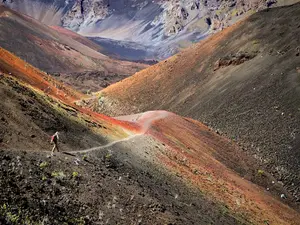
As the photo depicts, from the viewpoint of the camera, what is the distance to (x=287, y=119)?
3725cm

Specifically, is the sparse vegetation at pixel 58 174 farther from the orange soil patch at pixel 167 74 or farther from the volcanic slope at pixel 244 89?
the orange soil patch at pixel 167 74

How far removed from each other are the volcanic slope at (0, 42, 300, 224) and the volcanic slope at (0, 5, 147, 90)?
234 feet

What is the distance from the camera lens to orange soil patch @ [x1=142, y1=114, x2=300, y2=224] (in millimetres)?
23422

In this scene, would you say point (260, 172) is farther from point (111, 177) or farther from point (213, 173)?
point (111, 177)

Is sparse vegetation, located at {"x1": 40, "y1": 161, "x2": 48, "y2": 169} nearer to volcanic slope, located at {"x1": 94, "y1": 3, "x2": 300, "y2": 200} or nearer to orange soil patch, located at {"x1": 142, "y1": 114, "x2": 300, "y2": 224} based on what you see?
orange soil patch, located at {"x1": 142, "y1": 114, "x2": 300, "y2": 224}

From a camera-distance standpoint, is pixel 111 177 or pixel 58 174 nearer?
pixel 58 174

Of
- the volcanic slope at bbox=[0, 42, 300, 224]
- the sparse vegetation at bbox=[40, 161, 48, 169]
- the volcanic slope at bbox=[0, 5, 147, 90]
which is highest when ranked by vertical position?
the sparse vegetation at bbox=[40, 161, 48, 169]

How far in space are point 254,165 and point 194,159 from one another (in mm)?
7610

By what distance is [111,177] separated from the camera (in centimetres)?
1730

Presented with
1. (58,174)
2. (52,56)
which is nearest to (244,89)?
(58,174)

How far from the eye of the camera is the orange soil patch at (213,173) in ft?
76.8

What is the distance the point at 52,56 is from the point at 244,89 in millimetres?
96591

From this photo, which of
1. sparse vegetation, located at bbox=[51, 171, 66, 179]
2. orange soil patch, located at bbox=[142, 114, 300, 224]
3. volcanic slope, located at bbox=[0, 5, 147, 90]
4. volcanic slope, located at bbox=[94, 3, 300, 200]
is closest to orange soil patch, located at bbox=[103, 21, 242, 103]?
volcanic slope, located at bbox=[94, 3, 300, 200]

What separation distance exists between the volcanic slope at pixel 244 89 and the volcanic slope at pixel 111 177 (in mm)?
3961
